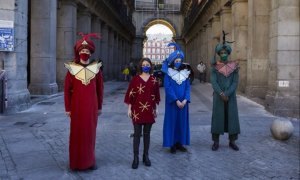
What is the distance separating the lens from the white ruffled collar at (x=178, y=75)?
6.86 m

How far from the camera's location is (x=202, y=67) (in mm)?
29719

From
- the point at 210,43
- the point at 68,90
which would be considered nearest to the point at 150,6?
the point at 210,43

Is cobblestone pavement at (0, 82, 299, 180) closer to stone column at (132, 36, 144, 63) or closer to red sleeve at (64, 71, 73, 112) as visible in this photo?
red sleeve at (64, 71, 73, 112)

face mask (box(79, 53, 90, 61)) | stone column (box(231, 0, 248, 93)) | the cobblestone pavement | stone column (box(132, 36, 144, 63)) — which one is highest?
stone column (box(132, 36, 144, 63))

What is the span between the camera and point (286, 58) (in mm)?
11859

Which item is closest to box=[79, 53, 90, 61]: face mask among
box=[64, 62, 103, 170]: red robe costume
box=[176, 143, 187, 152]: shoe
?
box=[64, 62, 103, 170]: red robe costume

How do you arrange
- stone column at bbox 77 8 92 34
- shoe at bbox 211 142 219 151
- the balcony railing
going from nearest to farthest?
shoe at bbox 211 142 219 151 → stone column at bbox 77 8 92 34 → the balcony railing

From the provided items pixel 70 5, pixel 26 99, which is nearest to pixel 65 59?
pixel 70 5

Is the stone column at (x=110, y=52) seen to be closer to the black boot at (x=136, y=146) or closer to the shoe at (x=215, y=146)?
the shoe at (x=215, y=146)

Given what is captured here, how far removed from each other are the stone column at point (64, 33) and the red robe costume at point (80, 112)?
14.3 metres

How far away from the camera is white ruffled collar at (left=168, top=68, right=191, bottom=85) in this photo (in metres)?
6.86

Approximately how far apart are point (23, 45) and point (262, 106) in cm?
884

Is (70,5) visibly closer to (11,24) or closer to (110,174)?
(11,24)

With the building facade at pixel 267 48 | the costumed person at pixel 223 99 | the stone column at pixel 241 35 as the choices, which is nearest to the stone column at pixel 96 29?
the building facade at pixel 267 48
